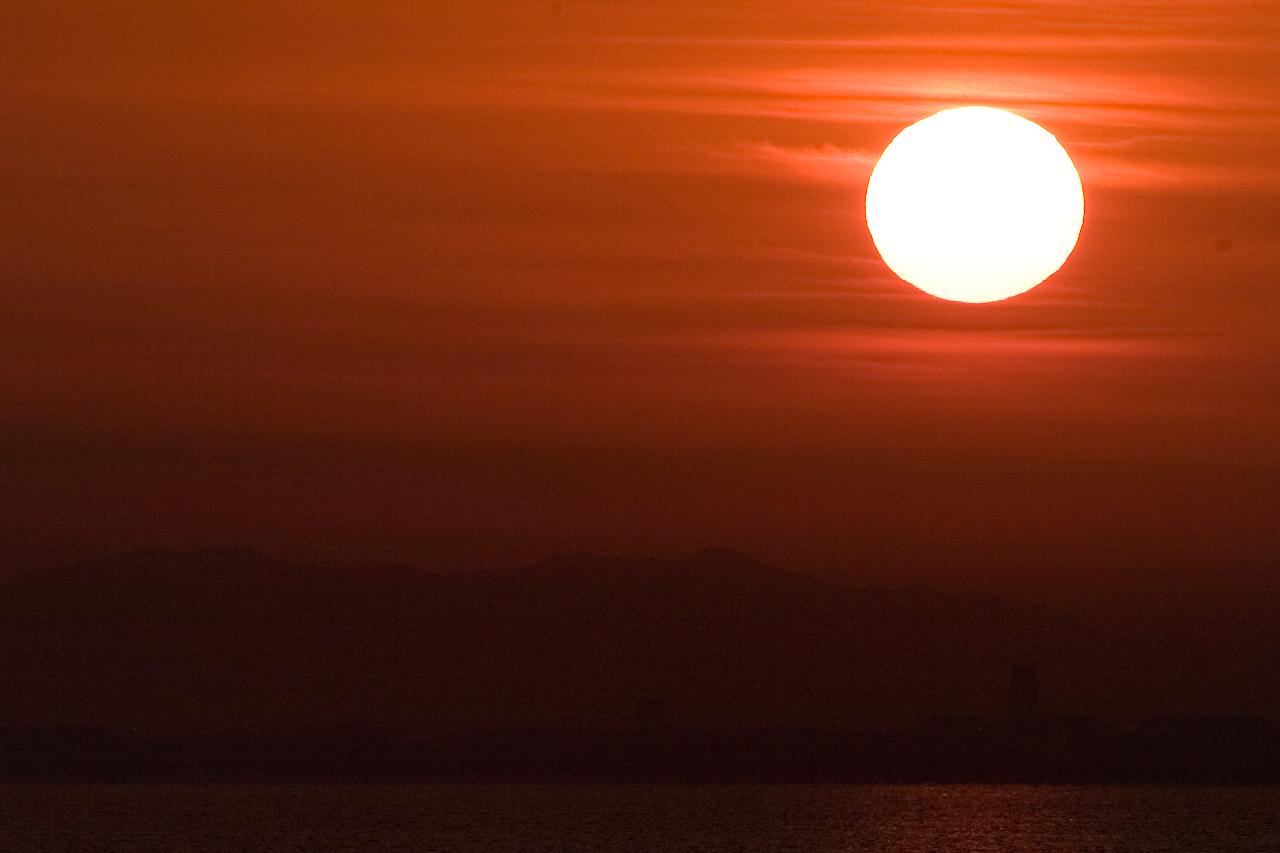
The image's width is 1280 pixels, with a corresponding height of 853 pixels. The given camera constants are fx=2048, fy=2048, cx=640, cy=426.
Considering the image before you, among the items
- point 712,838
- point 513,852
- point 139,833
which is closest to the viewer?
point 513,852

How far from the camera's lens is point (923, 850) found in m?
167

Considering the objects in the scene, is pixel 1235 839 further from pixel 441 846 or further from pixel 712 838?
pixel 441 846

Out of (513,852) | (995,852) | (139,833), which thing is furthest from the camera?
(139,833)

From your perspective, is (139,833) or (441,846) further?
(139,833)

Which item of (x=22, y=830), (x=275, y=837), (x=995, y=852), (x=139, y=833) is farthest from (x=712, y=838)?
(x=22, y=830)

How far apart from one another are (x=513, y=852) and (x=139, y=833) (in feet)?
176

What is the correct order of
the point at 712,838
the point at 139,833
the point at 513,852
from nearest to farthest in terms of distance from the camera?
the point at 513,852 < the point at 712,838 < the point at 139,833

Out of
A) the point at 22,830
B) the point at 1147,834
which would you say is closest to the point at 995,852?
the point at 1147,834

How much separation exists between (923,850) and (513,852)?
1418 inches

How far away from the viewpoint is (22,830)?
194625 millimetres

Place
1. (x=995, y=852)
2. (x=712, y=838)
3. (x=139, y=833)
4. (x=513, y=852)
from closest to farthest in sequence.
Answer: (x=513, y=852) → (x=995, y=852) → (x=712, y=838) → (x=139, y=833)

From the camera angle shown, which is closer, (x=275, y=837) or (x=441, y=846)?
(x=441, y=846)

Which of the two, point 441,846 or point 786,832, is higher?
point 786,832

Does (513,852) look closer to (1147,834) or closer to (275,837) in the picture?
(275,837)
